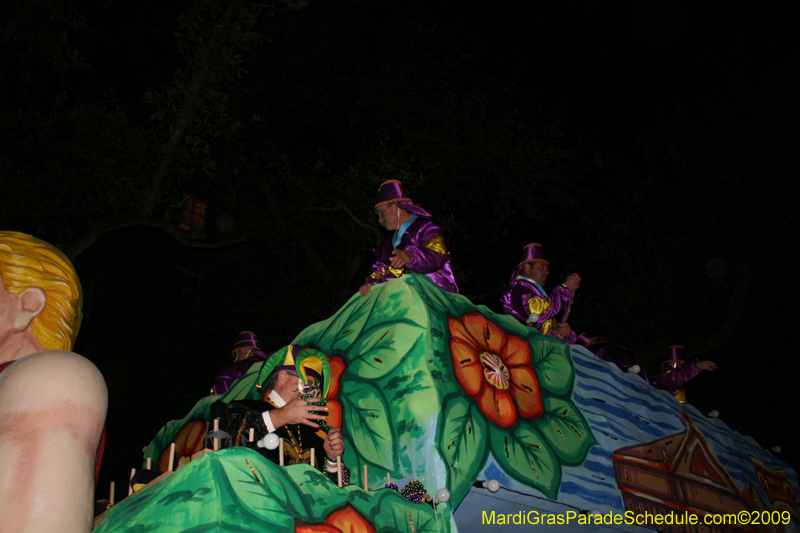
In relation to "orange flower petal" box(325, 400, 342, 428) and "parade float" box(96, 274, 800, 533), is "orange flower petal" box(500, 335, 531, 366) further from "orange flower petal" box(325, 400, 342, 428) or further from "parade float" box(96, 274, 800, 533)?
"orange flower petal" box(325, 400, 342, 428)

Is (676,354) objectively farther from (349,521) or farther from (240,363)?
(349,521)

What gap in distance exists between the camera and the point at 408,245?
17.0ft

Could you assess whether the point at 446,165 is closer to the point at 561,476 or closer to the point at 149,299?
the point at 149,299

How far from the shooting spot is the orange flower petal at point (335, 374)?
430 centimetres

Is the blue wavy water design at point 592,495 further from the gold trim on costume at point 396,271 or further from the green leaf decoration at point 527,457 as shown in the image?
the gold trim on costume at point 396,271

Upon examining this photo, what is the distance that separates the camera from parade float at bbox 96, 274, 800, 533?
131 inches

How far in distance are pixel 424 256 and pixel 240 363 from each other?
3.31m

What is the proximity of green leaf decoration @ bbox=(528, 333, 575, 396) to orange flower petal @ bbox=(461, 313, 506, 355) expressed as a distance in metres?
0.36

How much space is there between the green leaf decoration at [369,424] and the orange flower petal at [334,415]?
1.9 inches

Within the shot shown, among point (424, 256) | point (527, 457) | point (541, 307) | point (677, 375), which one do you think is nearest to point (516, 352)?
point (527, 457)

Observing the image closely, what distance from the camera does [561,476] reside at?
4.31m

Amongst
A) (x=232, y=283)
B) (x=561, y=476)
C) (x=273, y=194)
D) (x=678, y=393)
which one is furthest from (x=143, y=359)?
(x=561, y=476)

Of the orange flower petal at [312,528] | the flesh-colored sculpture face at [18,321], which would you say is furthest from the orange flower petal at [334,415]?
the flesh-colored sculpture face at [18,321]

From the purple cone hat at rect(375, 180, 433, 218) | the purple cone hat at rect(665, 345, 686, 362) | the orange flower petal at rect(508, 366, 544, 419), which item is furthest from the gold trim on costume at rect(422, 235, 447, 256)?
the purple cone hat at rect(665, 345, 686, 362)
